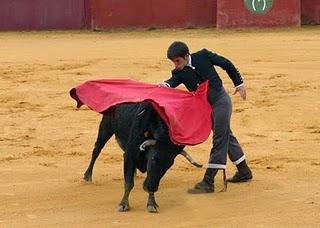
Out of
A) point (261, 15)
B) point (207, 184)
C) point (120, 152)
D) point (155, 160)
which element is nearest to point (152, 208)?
point (155, 160)

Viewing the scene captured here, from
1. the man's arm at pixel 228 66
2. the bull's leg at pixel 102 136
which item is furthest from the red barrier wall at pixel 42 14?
the man's arm at pixel 228 66

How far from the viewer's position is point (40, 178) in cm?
701

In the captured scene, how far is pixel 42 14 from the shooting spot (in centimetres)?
2102

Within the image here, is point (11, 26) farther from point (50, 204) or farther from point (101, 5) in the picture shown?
point (50, 204)

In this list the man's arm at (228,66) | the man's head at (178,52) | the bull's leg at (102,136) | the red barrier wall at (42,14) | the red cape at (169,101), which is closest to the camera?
the red cape at (169,101)

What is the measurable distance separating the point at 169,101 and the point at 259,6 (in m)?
14.0

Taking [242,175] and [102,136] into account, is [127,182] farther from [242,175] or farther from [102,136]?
[242,175]

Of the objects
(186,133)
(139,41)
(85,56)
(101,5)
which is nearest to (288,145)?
(186,133)

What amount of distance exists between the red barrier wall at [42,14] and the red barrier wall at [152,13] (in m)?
0.46

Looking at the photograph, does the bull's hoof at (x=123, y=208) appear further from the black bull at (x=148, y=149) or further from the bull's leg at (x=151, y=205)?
the bull's leg at (x=151, y=205)

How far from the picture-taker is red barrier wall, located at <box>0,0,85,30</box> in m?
21.0

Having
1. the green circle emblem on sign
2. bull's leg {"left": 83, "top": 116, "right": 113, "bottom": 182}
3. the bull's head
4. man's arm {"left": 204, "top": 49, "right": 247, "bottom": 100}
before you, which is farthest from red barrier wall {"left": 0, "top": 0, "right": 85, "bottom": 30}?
the bull's head

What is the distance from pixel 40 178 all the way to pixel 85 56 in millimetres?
8702

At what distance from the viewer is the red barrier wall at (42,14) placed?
68.7ft
